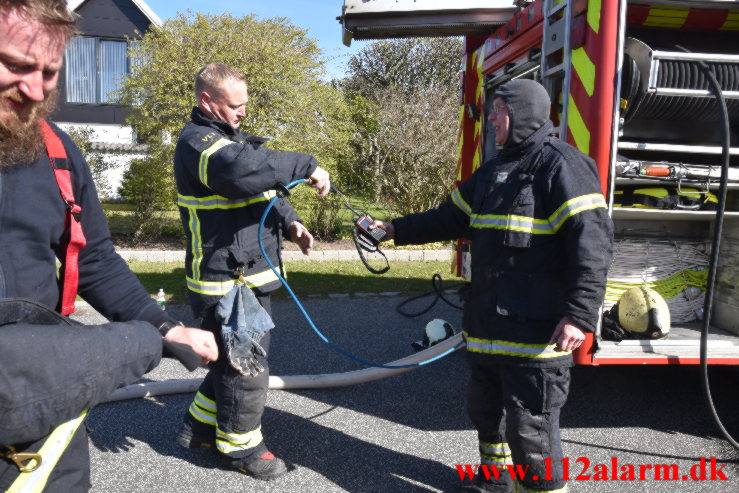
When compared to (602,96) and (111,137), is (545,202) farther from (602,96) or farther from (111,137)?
(111,137)

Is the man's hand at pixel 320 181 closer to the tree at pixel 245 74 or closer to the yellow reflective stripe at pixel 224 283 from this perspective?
the yellow reflective stripe at pixel 224 283

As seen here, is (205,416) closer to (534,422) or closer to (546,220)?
(534,422)

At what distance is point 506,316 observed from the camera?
2.43 metres

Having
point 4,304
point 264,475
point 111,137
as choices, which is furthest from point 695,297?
point 111,137

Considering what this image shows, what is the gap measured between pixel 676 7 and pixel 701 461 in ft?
8.15

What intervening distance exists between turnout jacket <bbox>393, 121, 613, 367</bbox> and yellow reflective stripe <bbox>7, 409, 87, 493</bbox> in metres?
1.68

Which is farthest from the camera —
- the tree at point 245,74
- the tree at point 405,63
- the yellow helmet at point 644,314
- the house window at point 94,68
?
the tree at point 405,63

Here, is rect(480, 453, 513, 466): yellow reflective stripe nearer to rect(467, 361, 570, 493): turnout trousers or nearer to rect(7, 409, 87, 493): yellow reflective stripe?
rect(467, 361, 570, 493): turnout trousers

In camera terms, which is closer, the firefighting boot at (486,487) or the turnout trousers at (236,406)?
the firefighting boot at (486,487)

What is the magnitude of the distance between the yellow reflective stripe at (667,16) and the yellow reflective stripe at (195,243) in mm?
2812

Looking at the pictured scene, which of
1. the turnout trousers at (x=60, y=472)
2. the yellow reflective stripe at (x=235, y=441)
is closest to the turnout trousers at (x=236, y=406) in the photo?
the yellow reflective stripe at (x=235, y=441)

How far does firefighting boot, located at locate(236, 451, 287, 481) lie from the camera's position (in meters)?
2.82

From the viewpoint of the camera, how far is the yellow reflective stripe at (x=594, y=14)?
2834mm

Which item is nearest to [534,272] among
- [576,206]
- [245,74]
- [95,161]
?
[576,206]
